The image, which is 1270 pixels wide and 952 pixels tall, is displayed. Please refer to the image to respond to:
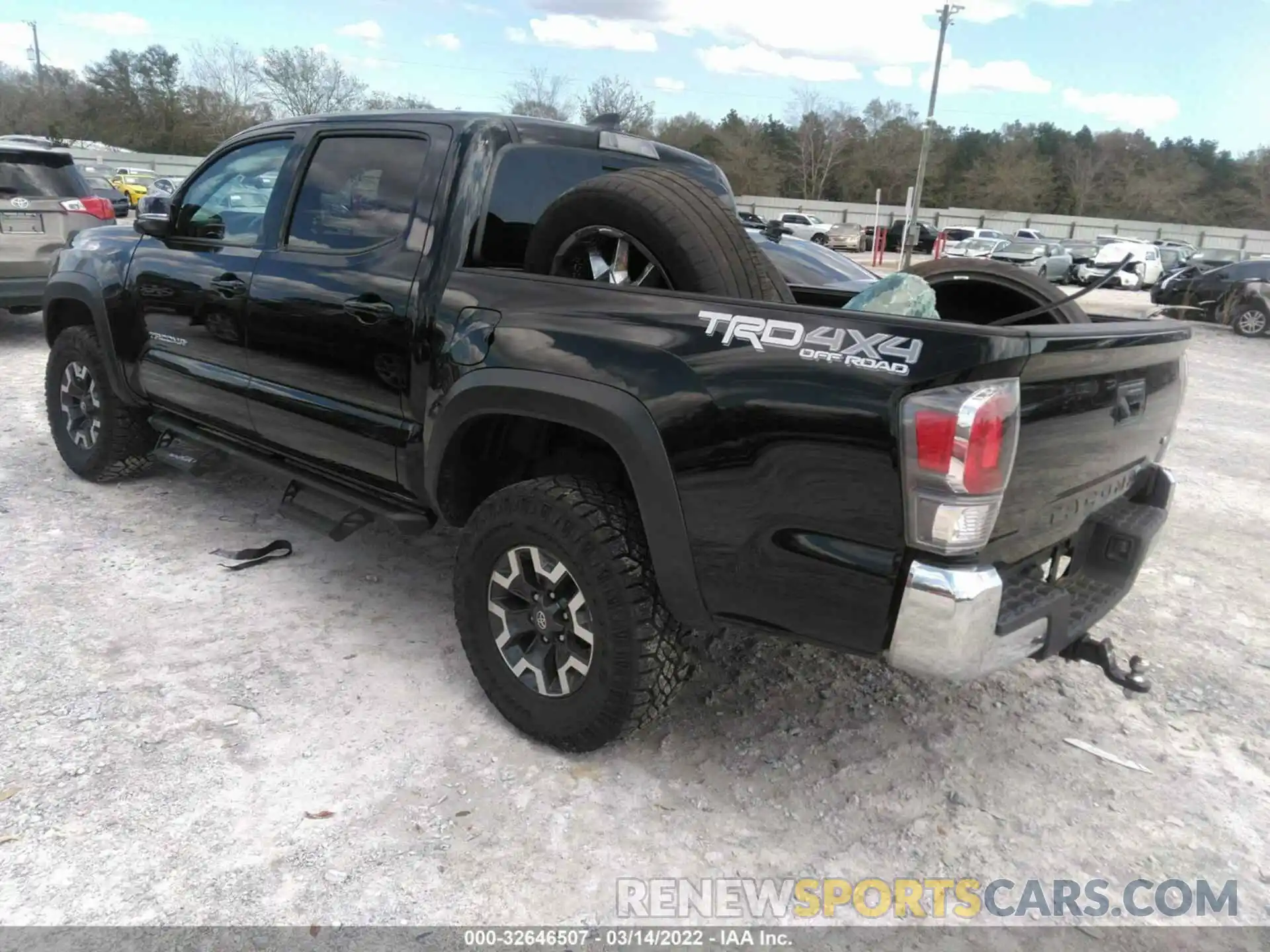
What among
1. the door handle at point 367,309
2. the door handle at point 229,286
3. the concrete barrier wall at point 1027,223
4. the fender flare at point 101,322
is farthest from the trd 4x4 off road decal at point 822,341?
the concrete barrier wall at point 1027,223

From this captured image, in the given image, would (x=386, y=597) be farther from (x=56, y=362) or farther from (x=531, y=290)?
(x=56, y=362)

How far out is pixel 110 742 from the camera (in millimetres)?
2828

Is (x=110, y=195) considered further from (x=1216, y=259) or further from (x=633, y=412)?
(x=1216, y=259)

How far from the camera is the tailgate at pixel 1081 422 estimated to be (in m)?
2.17

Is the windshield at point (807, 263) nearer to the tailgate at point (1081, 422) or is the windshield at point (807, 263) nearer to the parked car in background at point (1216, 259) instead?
the tailgate at point (1081, 422)

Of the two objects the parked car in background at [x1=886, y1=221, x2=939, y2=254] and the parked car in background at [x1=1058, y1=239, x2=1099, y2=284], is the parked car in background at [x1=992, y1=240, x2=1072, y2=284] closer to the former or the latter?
the parked car in background at [x1=1058, y1=239, x2=1099, y2=284]

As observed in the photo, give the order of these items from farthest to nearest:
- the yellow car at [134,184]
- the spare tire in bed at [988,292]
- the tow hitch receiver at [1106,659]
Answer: the yellow car at [134,184], the spare tire in bed at [988,292], the tow hitch receiver at [1106,659]

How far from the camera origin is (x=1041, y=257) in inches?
A: 1207

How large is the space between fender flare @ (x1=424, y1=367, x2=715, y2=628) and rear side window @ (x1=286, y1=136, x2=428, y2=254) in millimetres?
987

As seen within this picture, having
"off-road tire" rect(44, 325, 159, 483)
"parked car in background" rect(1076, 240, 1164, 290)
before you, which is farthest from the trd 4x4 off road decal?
"parked car in background" rect(1076, 240, 1164, 290)

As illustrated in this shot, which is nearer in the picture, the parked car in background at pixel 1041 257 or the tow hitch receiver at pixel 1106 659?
the tow hitch receiver at pixel 1106 659

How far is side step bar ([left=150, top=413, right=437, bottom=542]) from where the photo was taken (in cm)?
339

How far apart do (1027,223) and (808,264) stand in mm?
63106

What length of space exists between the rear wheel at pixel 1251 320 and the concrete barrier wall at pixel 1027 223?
44.1 metres
